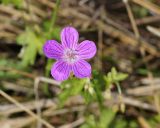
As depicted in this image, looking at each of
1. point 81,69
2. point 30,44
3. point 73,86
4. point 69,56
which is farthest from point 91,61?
point 81,69

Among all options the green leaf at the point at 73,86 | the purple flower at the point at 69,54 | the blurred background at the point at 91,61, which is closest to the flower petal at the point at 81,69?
the purple flower at the point at 69,54

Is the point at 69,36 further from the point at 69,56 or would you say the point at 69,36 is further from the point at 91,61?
the point at 91,61

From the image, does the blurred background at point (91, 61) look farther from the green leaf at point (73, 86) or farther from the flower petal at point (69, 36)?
the flower petal at point (69, 36)

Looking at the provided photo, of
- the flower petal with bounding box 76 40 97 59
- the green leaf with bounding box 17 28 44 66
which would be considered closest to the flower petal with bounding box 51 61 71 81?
the flower petal with bounding box 76 40 97 59

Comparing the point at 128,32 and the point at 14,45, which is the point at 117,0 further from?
the point at 14,45

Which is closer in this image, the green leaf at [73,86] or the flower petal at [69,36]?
the flower petal at [69,36]

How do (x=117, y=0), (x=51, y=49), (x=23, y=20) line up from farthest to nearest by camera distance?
(x=117, y=0), (x=23, y=20), (x=51, y=49)

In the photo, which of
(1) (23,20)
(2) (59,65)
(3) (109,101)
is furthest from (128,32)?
(2) (59,65)
